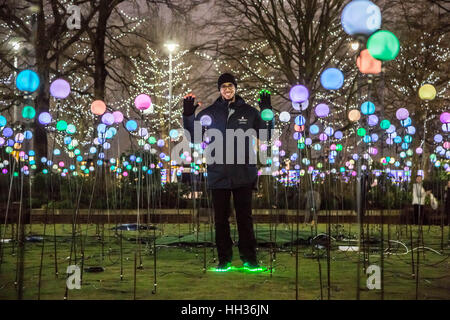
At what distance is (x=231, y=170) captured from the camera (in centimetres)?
562

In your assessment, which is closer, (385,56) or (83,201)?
(385,56)

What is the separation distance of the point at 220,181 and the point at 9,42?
15137 mm

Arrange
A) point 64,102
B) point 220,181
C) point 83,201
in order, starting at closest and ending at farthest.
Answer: point 220,181 < point 83,201 < point 64,102

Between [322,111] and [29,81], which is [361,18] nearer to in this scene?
[29,81]

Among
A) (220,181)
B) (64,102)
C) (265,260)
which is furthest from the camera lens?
(64,102)

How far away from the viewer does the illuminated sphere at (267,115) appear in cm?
559

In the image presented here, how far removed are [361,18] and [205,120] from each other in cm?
268

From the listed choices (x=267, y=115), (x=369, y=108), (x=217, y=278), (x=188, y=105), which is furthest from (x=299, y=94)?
(x=217, y=278)

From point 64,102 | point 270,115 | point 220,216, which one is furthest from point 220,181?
point 64,102

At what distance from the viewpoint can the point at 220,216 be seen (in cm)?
566

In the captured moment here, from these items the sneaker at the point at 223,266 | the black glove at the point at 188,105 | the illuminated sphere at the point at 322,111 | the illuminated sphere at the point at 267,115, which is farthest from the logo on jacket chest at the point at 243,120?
the sneaker at the point at 223,266

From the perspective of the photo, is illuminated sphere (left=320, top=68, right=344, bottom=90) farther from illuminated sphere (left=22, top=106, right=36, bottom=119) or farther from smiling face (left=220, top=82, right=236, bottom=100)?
illuminated sphere (left=22, top=106, right=36, bottom=119)

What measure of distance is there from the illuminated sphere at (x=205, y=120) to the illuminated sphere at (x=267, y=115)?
0.58 meters
